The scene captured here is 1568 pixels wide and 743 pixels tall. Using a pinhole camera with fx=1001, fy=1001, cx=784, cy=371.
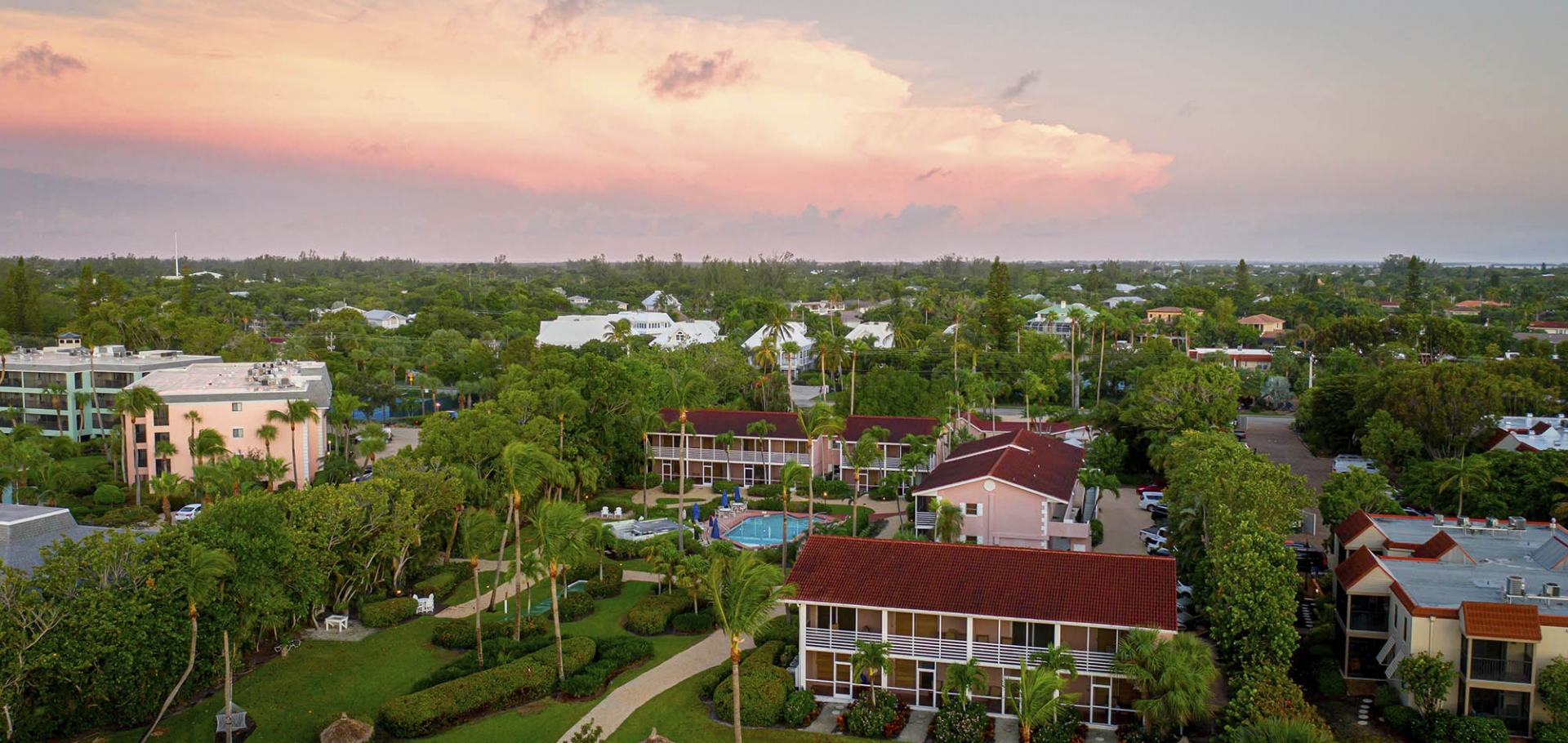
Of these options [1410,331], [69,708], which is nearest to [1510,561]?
[69,708]

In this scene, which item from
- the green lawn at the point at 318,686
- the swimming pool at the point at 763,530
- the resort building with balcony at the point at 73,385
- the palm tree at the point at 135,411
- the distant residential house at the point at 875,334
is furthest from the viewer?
the distant residential house at the point at 875,334

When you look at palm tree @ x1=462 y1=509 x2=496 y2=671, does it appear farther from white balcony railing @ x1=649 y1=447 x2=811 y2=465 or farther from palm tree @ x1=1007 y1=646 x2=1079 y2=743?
white balcony railing @ x1=649 y1=447 x2=811 y2=465

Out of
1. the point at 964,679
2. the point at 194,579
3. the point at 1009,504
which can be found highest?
the point at 194,579

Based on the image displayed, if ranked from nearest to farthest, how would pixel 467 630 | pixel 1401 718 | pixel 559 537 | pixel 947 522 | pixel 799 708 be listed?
pixel 1401 718 → pixel 799 708 → pixel 559 537 → pixel 467 630 → pixel 947 522

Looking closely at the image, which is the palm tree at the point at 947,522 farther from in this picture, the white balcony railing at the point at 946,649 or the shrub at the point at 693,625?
the white balcony railing at the point at 946,649

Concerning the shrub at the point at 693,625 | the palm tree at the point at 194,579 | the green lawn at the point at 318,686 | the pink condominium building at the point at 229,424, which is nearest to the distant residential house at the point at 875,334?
the pink condominium building at the point at 229,424

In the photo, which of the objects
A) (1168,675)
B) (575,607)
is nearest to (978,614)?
(1168,675)

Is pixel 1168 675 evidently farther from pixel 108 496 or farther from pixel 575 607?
pixel 108 496
